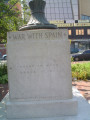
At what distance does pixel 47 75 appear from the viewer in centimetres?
383

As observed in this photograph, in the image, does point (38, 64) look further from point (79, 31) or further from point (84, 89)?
point (79, 31)

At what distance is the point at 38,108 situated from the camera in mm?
3848

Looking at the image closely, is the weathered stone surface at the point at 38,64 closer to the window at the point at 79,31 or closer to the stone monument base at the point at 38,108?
the stone monument base at the point at 38,108

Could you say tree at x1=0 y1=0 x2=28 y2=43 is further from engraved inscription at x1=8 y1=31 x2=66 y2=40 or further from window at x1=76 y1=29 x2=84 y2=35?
window at x1=76 y1=29 x2=84 y2=35

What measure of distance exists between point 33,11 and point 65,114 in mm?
2830

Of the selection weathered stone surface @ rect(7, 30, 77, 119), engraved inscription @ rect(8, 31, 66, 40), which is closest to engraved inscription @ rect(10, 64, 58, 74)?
weathered stone surface @ rect(7, 30, 77, 119)

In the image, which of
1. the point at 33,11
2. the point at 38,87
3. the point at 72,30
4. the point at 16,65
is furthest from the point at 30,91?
the point at 72,30

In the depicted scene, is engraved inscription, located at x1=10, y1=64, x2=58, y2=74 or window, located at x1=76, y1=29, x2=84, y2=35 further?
window, located at x1=76, y1=29, x2=84, y2=35

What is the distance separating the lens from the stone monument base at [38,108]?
3.83m

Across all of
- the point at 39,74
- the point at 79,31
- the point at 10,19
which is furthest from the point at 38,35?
the point at 79,31

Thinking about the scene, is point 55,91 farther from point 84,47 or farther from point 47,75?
point 84,47

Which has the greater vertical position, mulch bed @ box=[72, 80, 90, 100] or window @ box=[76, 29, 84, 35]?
window @ box=[76, 29, 84, 35]

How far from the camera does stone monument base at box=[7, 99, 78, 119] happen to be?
12.6 feet

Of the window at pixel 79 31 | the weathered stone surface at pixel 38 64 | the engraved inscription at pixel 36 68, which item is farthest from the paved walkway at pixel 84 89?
the window at pixel 79 31
